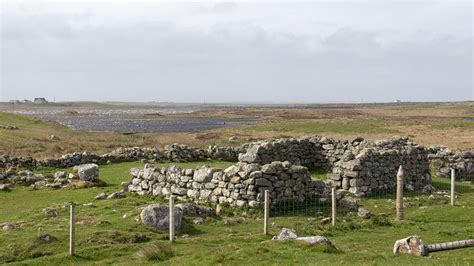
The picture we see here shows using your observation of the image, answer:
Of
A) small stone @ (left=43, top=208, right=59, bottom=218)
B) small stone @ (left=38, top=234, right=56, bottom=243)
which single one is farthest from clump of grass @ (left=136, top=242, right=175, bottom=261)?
small stone @ (left=43, top=208, right=59, bottom=218)

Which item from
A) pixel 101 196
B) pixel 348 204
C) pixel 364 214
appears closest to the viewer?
pixel 364 214

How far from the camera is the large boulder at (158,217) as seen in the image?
18.7m

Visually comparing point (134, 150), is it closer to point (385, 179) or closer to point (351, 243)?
point (385, 179)

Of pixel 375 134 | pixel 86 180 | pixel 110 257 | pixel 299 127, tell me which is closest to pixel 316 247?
pixel 110 257

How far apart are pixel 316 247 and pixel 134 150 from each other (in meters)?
28.3

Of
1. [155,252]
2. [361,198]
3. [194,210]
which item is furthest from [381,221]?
[155,252]

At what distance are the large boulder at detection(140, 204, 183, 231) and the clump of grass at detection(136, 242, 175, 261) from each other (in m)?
3.32

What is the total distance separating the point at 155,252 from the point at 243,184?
8060 millimetres

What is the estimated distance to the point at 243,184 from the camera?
2248 centimetres

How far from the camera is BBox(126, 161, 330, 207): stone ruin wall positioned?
22438 millimetres

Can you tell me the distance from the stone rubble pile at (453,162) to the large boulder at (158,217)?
72.5 feet

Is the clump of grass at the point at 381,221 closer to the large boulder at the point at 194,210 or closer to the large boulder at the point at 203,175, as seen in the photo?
the large boulder at the point at 194,210

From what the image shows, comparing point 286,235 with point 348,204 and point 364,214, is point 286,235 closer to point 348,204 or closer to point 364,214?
point 364,214

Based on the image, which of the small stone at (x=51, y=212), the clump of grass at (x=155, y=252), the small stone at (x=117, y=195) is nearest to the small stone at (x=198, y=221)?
the clump of grass at (x=155, y=252)
